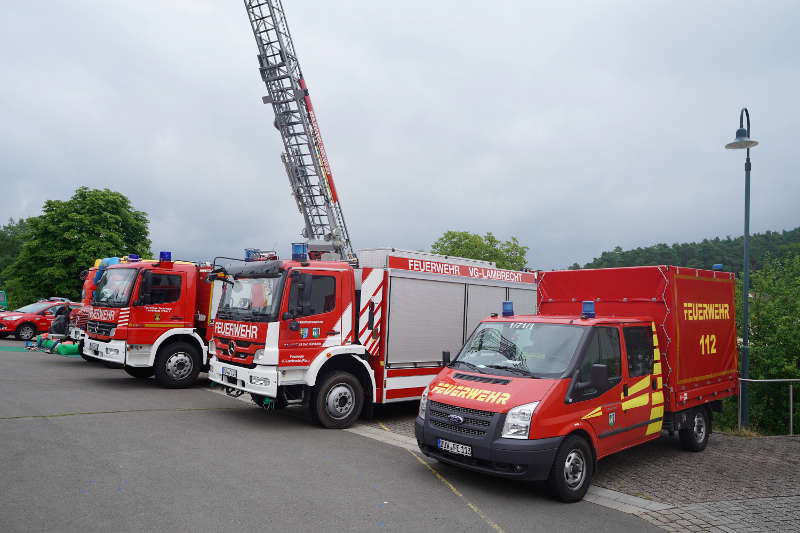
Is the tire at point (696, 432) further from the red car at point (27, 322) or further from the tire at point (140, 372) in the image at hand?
the red car at point (27, 322)

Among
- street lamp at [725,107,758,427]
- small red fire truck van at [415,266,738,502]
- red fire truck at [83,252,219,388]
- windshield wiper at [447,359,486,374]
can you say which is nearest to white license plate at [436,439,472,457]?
small red fire truck van at [415,266,738,502]

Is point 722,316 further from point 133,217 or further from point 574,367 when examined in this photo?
point 133,217

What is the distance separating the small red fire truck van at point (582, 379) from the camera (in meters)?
5.71

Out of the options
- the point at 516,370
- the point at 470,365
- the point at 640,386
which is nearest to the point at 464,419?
the point at 516,370

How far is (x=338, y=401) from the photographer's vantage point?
9.11 metres

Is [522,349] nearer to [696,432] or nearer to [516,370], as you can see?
[516,370]

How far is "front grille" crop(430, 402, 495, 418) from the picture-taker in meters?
5.80

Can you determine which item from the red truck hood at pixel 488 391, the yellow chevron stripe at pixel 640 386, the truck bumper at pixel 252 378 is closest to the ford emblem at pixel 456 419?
the red truck hood at pixel 488 391

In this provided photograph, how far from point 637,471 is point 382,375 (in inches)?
162

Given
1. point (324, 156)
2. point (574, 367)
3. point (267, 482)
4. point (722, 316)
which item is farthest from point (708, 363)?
point (324, 156)

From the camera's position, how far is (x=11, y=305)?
1367 inches

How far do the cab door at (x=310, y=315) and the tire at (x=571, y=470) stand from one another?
4.41m

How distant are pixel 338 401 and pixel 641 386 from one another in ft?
15.1

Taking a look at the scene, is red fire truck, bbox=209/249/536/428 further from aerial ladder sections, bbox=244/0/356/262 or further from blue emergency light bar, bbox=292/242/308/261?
aerial ladder sections, bbox=244/0/356/262
